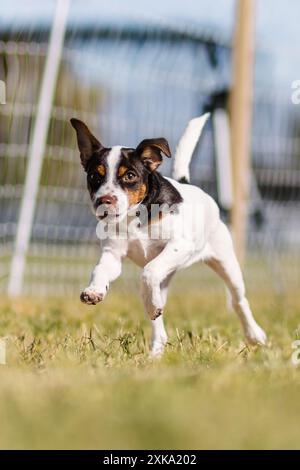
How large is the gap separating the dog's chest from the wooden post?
3.93m

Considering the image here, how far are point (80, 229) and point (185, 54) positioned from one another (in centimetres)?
162

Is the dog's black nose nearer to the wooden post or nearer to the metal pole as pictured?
the metal pole

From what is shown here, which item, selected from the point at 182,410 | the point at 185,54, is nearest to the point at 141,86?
the point at 185,54

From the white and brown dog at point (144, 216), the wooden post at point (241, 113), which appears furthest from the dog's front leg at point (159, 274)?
the wooden post at point (241, 113)

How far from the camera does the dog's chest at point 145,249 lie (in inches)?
172

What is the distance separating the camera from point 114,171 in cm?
416

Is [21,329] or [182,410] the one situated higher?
[21,329]

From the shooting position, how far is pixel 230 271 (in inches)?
197

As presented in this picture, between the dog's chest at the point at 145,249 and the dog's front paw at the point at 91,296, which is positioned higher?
the dog's chest at the point at 145,249

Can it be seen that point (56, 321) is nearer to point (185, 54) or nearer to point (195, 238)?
point (195, 238)

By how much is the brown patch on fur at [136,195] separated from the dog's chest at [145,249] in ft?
0.67

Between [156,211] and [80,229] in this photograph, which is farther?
[80,229]

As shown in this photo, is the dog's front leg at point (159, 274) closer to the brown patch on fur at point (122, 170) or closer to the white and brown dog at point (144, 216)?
the white and brown dog at point (144, 216)

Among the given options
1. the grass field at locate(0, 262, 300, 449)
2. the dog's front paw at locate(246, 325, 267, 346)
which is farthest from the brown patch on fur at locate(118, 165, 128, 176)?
the dog's front paw at locate(246, 325, 267, 346)
